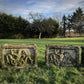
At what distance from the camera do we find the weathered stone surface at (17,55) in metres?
2.92

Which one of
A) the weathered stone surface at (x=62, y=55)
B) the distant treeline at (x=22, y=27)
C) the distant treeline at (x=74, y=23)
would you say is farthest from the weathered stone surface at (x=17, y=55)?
the distant treeline at (x=74, y=23)

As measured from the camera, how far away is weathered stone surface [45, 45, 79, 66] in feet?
9.92

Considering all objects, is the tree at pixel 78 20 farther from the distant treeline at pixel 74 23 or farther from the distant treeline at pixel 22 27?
the distant treeline at pixel 22 27

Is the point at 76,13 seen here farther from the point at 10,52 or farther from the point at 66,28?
the point at 10,52

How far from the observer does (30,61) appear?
3.05 m

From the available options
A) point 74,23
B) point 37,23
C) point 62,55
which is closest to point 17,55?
point 62,55

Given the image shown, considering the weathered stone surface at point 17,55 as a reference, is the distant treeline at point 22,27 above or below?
above

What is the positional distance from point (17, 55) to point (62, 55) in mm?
1505

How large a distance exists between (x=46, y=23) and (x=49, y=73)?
21426 mm

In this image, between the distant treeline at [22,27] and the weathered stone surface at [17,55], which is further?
the distant treeline at [22,27]

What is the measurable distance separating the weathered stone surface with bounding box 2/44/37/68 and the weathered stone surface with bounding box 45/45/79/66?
0.55 metres

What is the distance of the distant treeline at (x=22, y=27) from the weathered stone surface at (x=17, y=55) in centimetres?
2084

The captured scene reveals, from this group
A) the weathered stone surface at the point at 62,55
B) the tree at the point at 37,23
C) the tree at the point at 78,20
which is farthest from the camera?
the tree at the point at 78,20

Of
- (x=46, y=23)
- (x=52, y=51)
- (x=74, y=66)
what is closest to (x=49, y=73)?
(x=52, y=51)
